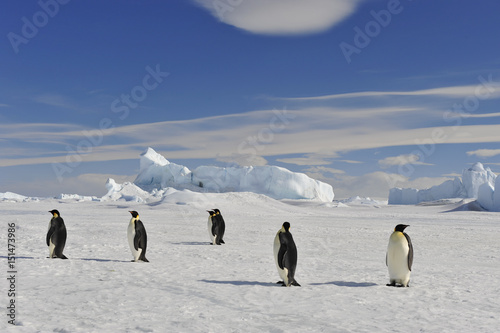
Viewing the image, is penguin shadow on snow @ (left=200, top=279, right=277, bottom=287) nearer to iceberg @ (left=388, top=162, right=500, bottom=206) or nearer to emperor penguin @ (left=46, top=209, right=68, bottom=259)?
emperor penguin @ (left=46, top=209, right=68, bottom=259)

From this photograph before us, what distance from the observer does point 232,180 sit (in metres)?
49.5

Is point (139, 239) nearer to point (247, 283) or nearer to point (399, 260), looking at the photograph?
point (247, 283)

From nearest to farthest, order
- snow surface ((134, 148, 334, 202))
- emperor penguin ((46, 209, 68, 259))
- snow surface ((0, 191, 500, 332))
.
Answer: snow surface ((0, 191, 500, 332))
emperor penguin ((46, 209, 68, 259))
snow surface ((134, 148, 334, 202))

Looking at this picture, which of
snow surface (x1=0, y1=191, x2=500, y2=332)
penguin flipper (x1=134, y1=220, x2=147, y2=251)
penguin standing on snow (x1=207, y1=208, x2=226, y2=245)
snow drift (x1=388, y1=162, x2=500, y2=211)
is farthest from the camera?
snow drift (x1=388, y1=162, x2=500, y2=211)

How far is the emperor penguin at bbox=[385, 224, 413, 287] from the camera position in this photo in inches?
251

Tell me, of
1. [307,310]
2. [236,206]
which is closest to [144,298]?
[307,310]

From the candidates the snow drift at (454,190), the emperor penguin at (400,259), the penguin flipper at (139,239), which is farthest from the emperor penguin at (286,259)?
the snow drift at (454,190)

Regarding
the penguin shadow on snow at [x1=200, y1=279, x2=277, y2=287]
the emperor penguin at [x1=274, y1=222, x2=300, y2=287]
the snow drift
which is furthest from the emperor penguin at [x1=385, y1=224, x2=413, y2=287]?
the snow drift

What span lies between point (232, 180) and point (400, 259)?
43290 millimetres

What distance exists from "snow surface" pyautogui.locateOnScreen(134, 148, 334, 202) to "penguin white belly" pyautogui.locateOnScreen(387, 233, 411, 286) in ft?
129

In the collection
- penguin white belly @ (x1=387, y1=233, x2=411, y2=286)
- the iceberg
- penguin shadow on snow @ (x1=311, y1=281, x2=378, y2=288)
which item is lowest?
penguin shadow on snow @ (x1=311, y1=281, x2=378, y2=288)

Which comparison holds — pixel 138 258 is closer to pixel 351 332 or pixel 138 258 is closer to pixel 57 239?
pixel 57 239

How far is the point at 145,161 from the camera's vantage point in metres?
51.8

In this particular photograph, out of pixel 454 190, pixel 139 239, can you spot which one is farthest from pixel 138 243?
Result: pixel 454 190
